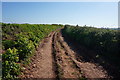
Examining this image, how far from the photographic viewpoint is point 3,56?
6480 mm

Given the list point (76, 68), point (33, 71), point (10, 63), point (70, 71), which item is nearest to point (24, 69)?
point (33, 71)

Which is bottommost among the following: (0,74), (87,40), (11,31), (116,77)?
(116,77)

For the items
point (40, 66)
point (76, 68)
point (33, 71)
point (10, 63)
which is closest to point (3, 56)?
point (10, 63)

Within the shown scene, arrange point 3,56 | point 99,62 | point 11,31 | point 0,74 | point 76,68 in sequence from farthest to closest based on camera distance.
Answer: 1. point 11,31
2. point 99,62
3. point 76,68
4. point 3,56
5. point 0,74

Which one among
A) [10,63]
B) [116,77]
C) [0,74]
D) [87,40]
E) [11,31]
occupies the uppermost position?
[11,31]

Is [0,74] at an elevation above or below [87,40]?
below

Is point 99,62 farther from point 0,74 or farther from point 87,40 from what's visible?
point 0,74

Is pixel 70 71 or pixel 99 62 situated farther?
pixel 99 62

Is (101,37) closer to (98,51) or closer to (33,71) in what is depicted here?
(98,51)

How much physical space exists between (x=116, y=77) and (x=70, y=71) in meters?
2.48

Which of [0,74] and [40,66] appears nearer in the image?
[0,74]

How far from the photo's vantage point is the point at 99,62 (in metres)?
8.74

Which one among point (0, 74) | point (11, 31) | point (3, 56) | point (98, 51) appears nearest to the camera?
point (0, 74)

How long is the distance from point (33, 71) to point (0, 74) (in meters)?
1.94
